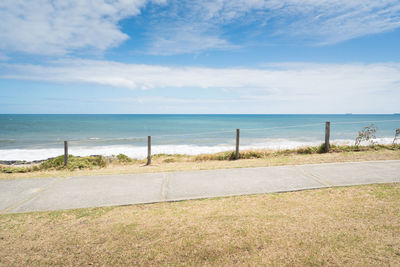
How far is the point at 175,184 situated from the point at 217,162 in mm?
3513

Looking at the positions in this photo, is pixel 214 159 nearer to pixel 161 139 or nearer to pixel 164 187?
pixel 164 187

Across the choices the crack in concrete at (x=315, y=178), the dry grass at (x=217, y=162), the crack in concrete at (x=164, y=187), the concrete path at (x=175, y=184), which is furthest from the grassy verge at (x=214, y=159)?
the crack in concrete at (x=164, y=187)

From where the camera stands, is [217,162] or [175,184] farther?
[217,162]

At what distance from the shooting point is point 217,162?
870cm

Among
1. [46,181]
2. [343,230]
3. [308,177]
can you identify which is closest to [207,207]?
[343,230]

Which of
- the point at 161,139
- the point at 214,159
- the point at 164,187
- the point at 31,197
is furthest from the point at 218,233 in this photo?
the point at 161,139

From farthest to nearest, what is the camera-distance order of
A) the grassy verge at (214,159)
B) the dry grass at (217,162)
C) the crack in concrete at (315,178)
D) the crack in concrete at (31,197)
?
1. the grassy verge at (214,159)
2. the dry grass at (217,162)
3. the crack in concrete at (315,178)
4. the crack in concrete at (31,197)

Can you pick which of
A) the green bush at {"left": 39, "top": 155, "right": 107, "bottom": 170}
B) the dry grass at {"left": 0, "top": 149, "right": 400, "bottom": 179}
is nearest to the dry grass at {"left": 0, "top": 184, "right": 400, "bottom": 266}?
the dry grass at {"left": 0, "top": 149, "right": 400, "bottom": 179}

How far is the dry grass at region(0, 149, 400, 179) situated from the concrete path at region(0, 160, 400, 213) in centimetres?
93

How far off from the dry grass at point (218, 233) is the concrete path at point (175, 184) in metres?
0.42

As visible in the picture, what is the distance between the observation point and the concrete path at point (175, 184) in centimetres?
454

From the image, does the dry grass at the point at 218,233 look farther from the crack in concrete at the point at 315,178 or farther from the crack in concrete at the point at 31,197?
the crack in concrete at the point at 315,178

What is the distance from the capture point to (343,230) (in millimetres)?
3172

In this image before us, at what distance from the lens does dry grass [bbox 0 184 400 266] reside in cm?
270
